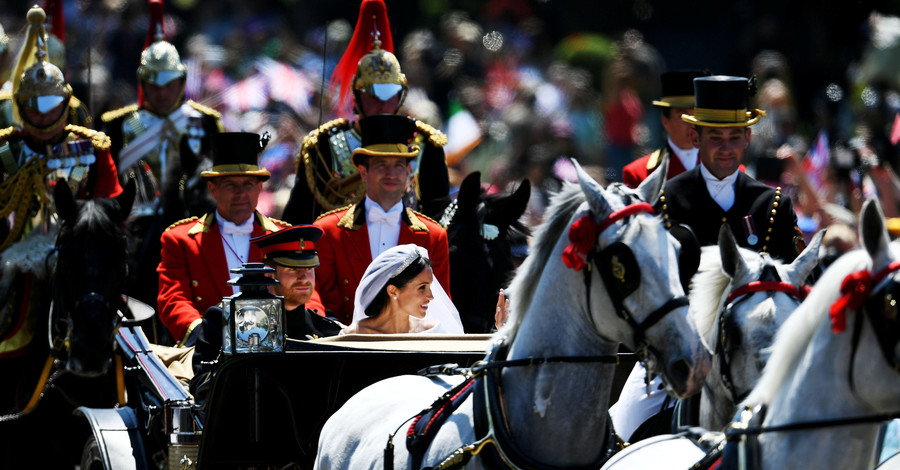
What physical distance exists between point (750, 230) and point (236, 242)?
2.62m

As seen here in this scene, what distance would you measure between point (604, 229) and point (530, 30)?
42.6 ft

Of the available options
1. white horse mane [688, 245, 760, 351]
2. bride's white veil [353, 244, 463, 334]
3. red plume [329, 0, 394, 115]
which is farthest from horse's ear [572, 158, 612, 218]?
red plume [329, 0, 394, 115]

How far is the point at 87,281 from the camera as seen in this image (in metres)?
6.83

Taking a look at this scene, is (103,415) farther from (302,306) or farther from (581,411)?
(581,411)

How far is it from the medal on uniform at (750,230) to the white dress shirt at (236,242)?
2.52 meters

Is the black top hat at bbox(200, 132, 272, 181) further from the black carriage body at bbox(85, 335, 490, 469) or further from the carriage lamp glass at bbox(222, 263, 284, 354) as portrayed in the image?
the carriage lamp glass at bbox(222, 263, 284, 354)

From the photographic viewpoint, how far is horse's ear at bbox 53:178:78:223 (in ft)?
23.0

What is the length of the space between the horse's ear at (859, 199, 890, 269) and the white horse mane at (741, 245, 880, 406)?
0.08 ft

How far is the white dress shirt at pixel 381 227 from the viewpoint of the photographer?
23.0ft

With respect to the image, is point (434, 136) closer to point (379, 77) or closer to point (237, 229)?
point (379, 77)

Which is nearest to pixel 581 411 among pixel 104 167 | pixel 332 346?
pixel 332 346

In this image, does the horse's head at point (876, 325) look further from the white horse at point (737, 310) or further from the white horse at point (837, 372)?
the white horse at point (737, 310)

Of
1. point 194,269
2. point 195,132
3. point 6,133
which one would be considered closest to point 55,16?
point 195,132

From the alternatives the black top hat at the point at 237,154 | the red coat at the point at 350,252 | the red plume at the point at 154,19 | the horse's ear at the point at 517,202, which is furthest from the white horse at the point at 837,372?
the red plume at the point at 154,19
